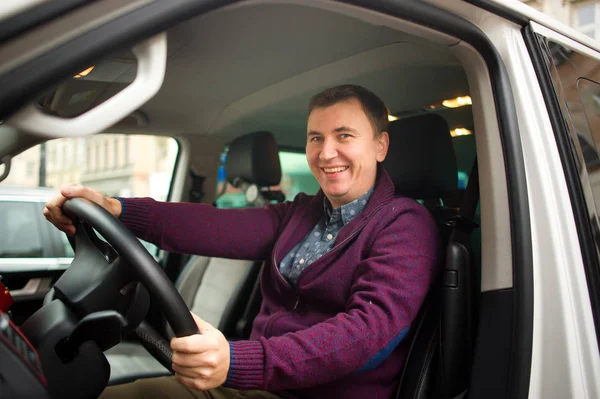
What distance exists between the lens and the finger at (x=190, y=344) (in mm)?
870

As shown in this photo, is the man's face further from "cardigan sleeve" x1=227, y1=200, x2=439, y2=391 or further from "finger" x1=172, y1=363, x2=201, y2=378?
"finger" x1=172, y1=363, x2=201, y2=378

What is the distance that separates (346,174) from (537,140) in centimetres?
56

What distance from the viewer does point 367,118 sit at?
5.23 ft

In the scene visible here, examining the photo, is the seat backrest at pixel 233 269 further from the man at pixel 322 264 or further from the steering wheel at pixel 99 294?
the steering wheel at pixel 99 294

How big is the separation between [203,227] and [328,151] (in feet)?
1.70

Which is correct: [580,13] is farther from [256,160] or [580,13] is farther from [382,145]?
[382,145]

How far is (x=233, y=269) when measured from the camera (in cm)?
245

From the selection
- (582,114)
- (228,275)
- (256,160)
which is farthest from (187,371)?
(256,160)

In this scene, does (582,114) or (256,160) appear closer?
(582,114)

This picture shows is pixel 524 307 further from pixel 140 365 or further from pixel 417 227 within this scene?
pixel 140 365

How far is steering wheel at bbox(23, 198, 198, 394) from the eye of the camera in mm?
876

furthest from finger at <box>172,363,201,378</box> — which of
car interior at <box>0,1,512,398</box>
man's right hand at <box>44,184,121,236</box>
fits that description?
man's right hand at <box>44,184,121,236</box>

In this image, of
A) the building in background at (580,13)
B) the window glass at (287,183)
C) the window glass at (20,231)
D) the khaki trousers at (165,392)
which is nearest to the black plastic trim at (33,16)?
the khaki trousers at (165,392)

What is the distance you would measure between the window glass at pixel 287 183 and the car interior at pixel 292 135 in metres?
0.04
